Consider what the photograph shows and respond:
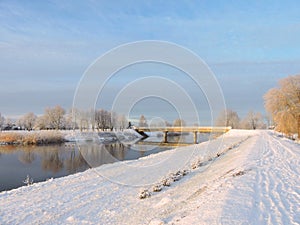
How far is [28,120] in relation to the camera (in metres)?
107

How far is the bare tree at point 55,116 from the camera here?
86.9 m

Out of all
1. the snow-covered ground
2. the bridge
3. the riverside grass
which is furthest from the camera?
the bridge

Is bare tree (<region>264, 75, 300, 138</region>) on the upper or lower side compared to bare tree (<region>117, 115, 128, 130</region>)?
upper

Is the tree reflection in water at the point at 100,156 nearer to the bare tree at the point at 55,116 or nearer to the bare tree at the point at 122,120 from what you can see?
the bare tree at the point at 122,120

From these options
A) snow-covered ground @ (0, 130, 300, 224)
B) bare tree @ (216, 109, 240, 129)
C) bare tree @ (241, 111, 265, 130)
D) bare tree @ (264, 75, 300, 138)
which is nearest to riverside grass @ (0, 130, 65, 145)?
bare tree @ (264, 75, 300, 138)

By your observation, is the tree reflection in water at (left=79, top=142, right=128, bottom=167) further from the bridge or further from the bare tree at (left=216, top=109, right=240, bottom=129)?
the bare tree at (left=216, top=109, right=240, bottom=129)

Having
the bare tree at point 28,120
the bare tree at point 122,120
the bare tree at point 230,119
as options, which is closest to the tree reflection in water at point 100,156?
the bare tree at point 122,120

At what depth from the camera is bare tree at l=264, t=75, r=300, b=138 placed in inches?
1517

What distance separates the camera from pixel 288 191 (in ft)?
26.3

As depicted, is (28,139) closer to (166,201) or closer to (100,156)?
(100,156)

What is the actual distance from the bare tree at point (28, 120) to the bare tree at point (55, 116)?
20533 millimetres

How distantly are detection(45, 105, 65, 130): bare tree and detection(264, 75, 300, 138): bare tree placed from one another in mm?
65536

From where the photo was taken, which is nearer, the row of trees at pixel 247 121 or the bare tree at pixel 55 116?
the bare tree at pixel 55 116

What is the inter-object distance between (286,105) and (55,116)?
6870cm
